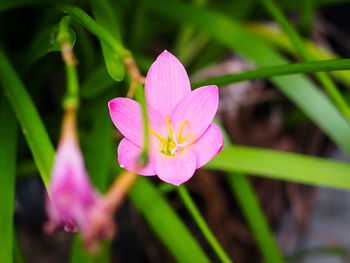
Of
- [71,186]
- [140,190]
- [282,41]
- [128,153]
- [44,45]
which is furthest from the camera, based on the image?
[282,41]

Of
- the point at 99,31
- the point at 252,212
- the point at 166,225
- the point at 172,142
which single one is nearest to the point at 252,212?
the point at 252,212

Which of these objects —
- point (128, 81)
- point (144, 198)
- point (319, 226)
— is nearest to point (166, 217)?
point (144, 198)

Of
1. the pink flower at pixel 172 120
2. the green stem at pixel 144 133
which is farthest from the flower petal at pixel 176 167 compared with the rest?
the green stem at pixel 144 133

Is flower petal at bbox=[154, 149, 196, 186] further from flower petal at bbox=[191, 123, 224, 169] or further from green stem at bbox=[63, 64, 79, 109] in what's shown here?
green stem at bbox=[63, 64, 79, 109]

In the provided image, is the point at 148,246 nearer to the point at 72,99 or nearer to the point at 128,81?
the point at 128,81

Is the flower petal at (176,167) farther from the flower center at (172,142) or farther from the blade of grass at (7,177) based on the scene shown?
the blade of grass at (7,177)

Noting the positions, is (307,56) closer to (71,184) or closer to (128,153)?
(128,153)

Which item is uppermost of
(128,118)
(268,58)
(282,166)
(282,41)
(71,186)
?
(282,41)
